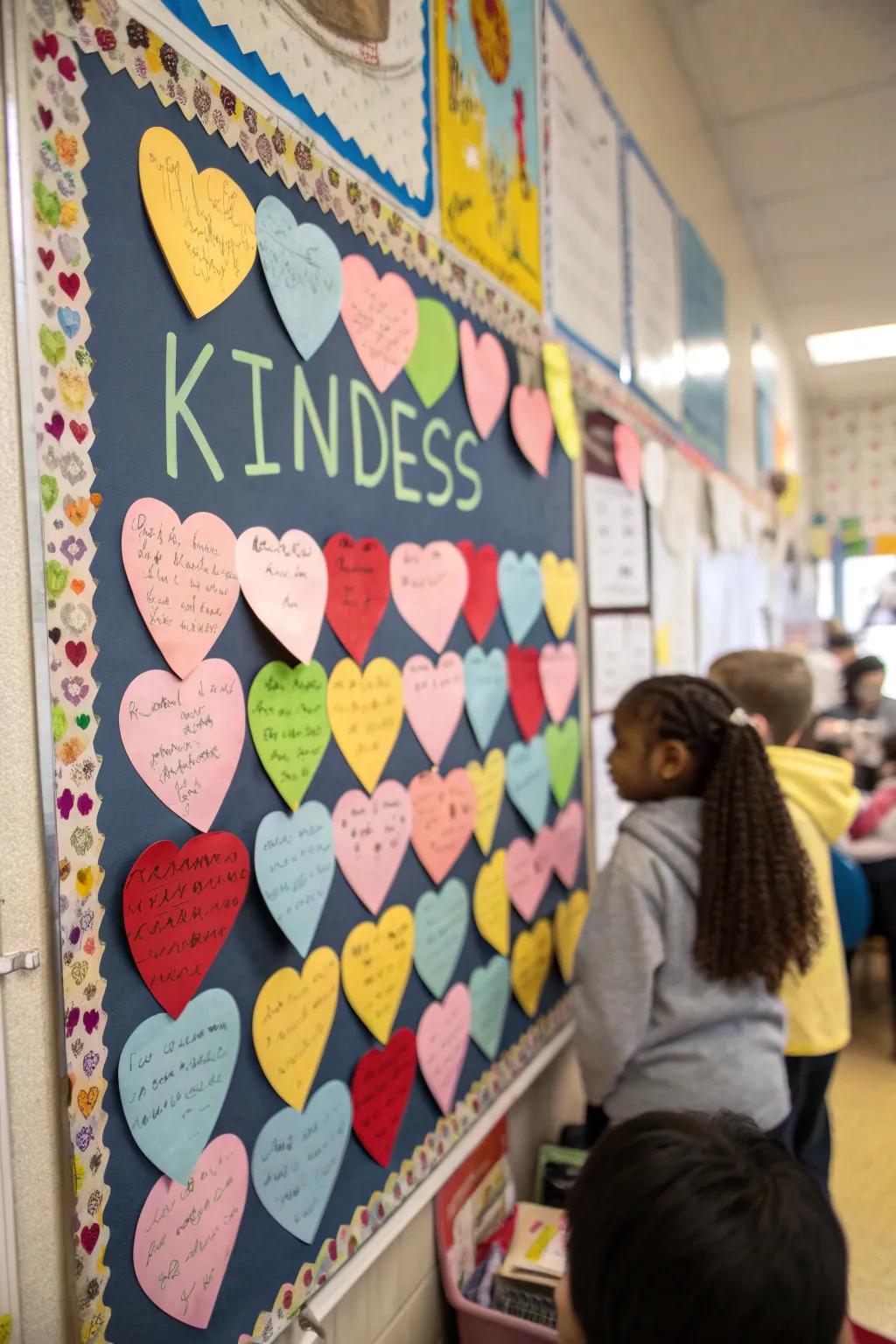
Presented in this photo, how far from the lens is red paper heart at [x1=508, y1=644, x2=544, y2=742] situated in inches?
51.8

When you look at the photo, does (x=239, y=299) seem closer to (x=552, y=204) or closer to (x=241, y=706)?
(x=241, y=706)

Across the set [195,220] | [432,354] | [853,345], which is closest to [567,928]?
[432,354]

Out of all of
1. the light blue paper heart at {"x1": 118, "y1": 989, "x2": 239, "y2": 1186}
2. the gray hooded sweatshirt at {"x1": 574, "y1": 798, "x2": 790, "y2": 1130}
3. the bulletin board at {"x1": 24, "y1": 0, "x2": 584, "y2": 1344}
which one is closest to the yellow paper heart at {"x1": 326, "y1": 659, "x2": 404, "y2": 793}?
the bulletin board at {"x1": 24, "y1": 0, "x2": 584, "y2": 1344}

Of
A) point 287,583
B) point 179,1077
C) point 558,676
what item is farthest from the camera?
point 558,676

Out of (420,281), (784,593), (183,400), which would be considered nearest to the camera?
(183,400)

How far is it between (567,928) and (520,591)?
0.60 m

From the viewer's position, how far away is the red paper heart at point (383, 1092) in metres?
0.94

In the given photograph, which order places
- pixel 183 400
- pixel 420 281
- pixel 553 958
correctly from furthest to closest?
1. pixel 553 958
2. pixel 420 281
3. pixel 183 400

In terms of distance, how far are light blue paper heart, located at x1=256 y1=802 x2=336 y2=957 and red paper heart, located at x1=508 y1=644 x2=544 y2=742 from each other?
0.50m

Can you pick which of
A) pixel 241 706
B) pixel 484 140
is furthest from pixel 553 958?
pixel 484 140

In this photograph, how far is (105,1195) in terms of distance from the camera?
0.63m

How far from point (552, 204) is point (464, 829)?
3.49ft

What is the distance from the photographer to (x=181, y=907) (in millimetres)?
700

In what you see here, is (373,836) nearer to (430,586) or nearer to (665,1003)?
(430,586)
